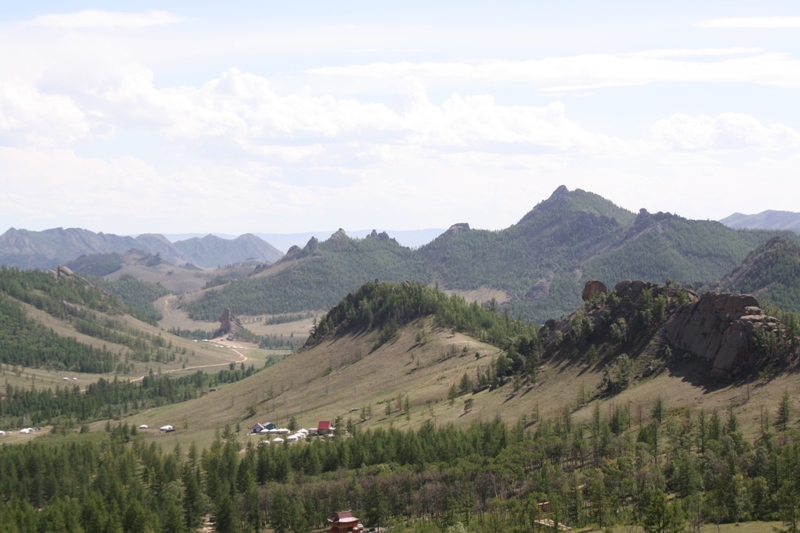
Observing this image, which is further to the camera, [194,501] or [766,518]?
[194,501]

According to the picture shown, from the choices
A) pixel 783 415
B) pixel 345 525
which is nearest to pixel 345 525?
pixel 345 525

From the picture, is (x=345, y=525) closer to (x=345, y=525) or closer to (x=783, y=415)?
(x=345, y=525)

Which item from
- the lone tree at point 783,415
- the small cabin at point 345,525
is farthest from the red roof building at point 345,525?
the lone tree at point 783,415

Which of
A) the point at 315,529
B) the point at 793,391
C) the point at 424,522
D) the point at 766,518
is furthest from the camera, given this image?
the point at 793,391

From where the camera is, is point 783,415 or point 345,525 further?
point 783,415

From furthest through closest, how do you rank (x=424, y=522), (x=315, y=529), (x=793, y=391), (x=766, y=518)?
(x=793, y=391) < (x=315, y=529) < (x=424, y=522) < (x=766, y=518)

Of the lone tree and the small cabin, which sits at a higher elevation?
the lone tree

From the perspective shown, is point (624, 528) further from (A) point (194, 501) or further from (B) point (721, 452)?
(A) point (194, 501)

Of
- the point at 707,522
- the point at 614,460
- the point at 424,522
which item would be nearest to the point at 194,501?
the point at 424,522

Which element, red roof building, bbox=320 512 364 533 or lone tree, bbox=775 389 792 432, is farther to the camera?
lone tree, bbox=775 389 792 432

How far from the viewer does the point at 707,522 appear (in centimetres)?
14525

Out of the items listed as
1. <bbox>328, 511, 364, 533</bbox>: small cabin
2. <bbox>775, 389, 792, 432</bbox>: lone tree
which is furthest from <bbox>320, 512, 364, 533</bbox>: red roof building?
<bbox>775, 389, 792, 432</bbox>: lone tree

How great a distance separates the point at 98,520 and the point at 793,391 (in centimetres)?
14565

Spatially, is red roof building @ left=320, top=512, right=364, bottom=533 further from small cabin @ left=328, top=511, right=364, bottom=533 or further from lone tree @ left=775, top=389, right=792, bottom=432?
lone tree @ left=775, top=389, right=792, bottom=432
